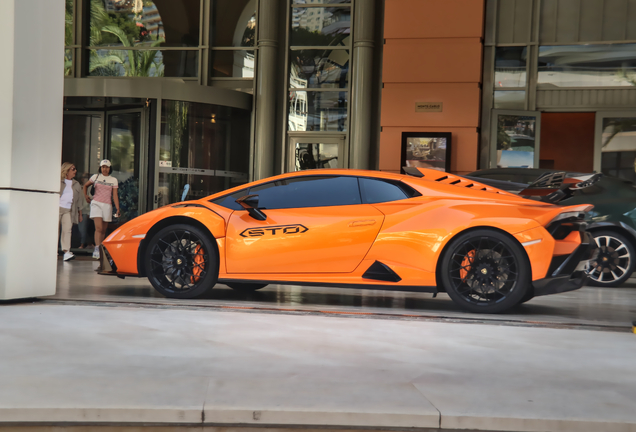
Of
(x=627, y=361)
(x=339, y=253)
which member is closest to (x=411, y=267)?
(x=339, y=253)

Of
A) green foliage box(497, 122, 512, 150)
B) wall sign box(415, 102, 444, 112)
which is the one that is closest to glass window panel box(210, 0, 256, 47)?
wall sign box(415, 102, 444, 112)

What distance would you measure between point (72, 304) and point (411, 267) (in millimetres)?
3009

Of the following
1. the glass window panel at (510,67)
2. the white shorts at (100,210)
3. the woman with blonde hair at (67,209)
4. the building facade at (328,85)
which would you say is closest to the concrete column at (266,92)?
the building facade at (328,85)

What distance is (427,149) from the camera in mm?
13484

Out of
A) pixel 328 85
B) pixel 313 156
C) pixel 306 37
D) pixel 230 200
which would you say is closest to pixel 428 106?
pixel 328 85

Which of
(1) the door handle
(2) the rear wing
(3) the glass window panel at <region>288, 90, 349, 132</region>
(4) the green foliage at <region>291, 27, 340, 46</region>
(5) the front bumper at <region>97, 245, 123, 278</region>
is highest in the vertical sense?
(4) the green foliage at <region>291, 27, 340, 46</region>

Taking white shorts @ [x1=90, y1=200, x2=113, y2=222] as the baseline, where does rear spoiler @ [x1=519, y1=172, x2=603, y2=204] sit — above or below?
A: above

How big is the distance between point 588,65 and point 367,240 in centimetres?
958

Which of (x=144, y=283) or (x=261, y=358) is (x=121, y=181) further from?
(x=261, y=358)

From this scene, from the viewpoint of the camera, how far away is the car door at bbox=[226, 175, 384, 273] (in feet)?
19.4

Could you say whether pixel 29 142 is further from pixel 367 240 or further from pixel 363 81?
pixel 363 81

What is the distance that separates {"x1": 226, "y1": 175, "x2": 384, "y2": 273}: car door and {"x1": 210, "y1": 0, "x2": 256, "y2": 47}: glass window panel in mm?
9116

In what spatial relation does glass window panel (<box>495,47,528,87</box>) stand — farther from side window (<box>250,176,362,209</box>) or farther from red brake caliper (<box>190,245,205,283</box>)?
red brake caliper (<box>190,245,205,283</box>)

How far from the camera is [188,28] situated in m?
14.7
